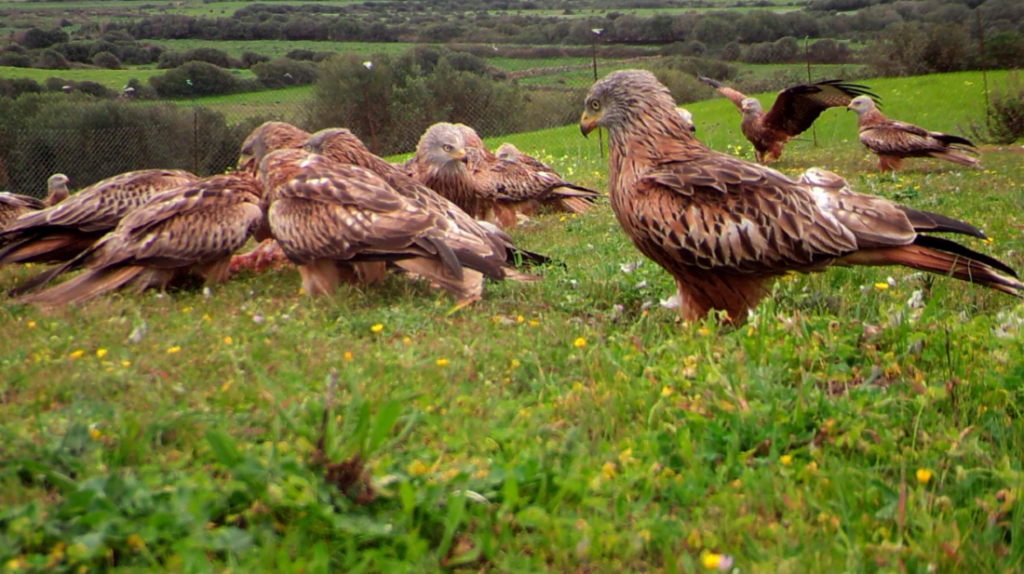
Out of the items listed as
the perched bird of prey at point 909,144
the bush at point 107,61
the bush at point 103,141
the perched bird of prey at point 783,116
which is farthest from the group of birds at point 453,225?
the bush at point 107,61

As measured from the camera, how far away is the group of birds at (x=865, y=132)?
13.4m

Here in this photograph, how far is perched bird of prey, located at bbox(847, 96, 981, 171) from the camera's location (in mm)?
13445

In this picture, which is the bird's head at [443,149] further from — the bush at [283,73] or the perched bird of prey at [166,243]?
the bush at [283,73]

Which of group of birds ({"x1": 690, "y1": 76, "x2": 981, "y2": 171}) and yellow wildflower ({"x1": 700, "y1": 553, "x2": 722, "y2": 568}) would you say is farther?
group of birds ({"x1": 690, "y1": 76, "x2": 981, "y2": 171})

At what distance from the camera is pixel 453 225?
6.07 m

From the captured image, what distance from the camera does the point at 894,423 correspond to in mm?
3014

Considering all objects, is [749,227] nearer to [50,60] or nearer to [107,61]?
[50,60]

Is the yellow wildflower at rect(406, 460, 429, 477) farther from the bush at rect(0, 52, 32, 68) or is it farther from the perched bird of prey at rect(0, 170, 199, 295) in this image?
the bush at rect(0, 52, 32, 68)

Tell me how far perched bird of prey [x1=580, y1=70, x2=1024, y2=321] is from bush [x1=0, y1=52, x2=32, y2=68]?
101ft

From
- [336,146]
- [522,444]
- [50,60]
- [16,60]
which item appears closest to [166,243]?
[336,146]

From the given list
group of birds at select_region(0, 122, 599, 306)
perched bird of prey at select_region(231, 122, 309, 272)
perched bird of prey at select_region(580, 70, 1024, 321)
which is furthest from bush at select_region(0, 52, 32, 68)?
perched bird of prey at select_region(580, 70, 1024, 321)

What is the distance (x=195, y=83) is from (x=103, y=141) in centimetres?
639

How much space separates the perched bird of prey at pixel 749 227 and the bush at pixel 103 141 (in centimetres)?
2001

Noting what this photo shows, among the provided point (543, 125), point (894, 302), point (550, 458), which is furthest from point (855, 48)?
point (550, 458)
